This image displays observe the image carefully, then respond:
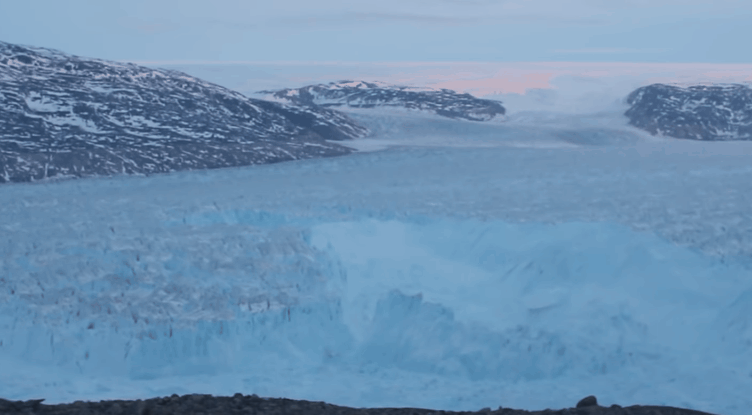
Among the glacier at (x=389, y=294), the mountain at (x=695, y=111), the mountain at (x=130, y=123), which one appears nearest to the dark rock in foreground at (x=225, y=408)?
the glacier at (x=389, y=294)

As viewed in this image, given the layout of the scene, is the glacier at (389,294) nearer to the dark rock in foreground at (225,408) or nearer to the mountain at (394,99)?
the dark rock in foreground at (225,408)

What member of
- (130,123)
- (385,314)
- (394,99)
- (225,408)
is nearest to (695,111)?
(394,99)

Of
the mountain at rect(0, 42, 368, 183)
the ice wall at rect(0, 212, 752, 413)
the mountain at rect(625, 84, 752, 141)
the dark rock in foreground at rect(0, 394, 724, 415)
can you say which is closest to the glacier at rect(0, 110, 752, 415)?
the ice wall at rect(0, 212, 752, 413)

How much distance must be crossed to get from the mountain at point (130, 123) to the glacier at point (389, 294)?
219 centimetres

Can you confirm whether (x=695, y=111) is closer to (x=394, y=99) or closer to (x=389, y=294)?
(x=394, y=99)

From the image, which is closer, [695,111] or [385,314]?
[385,314]

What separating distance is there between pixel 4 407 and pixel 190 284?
2587mm

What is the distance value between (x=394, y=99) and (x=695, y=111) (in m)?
8.48

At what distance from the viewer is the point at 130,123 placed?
13844mm

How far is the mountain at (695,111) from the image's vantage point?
707 inches

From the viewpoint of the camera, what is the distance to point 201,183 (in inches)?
424

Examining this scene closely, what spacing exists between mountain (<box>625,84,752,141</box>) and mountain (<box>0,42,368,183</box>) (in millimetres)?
8085

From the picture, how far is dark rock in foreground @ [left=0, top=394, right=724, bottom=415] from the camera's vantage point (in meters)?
3.17

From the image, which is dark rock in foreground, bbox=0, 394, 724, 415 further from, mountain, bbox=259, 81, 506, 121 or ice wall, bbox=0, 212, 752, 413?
mountain, bbox=259, 81, 506, 121
